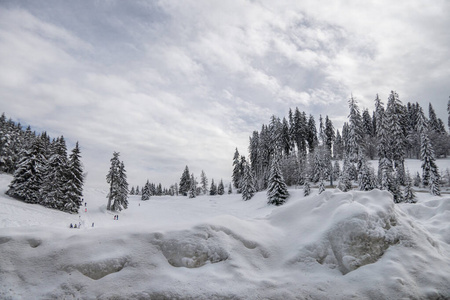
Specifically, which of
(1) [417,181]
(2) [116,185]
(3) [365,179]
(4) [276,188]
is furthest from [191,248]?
(1) [417,181]

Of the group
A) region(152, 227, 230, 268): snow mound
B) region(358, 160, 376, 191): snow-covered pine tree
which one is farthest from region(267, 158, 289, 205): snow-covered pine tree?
region(152, 227, 230, 268): snow mound

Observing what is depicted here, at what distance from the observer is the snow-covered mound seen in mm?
4871

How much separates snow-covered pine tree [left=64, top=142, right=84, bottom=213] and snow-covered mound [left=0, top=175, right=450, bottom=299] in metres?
37.0

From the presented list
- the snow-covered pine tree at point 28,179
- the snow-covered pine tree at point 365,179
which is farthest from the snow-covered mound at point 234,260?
the snow-covered pine tree at point 28,179

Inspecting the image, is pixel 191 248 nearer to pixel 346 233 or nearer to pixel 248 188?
pixel 346 233

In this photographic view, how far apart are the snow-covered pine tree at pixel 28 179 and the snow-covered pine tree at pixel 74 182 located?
12.5ft

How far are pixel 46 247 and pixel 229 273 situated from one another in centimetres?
427

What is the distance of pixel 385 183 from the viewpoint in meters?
31.5

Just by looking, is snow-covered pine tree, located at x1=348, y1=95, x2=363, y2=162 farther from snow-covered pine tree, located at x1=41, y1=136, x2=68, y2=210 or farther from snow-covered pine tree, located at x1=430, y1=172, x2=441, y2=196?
snow-covered pine tree, located at x1=41, y1=136, x2=68, y2=210

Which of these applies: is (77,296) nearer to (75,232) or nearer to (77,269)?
(77,269)

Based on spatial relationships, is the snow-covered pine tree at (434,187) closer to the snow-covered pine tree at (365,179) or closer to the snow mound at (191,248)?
the snow-covered pine tree at (365,179)

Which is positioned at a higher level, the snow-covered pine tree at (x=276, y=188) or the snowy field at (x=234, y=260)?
the snow-covered pine tree at (x=276, y=188)

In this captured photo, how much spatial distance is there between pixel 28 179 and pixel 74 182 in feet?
19.6

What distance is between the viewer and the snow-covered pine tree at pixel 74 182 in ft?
120
